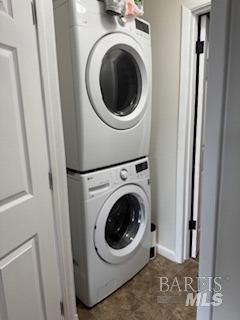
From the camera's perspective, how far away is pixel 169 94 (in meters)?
1.82

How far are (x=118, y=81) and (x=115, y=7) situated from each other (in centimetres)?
40

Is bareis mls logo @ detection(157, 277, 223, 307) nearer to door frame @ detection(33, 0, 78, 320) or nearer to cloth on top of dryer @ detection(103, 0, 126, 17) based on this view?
door frame @ detection(33, 0, 78, 320)

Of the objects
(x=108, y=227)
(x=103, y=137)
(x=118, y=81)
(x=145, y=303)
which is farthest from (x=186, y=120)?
(x=145, y=303)

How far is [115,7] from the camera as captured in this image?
129 centimetres

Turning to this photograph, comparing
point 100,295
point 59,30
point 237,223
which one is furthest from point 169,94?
point 100,295

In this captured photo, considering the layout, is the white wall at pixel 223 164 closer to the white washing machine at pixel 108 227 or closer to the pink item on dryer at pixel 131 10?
the white washing machine at pixel 108 227

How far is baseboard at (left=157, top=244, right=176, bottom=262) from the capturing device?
6.65 ft

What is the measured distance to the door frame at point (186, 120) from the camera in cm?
161

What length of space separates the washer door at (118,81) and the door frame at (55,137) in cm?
26

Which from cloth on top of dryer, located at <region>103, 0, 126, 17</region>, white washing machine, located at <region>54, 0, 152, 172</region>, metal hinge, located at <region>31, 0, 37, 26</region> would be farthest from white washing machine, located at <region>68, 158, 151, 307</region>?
cloth on top of dryer, located at <region>103, 0, 126, 17</region>

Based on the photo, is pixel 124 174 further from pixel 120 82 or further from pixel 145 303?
pixel 145 303

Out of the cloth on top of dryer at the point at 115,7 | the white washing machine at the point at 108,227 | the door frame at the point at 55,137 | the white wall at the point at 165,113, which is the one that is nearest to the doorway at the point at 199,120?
the white wall at the point at 165,113

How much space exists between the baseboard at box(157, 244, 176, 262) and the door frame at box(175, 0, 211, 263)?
1.5 inches

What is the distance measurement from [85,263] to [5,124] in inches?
39.0
